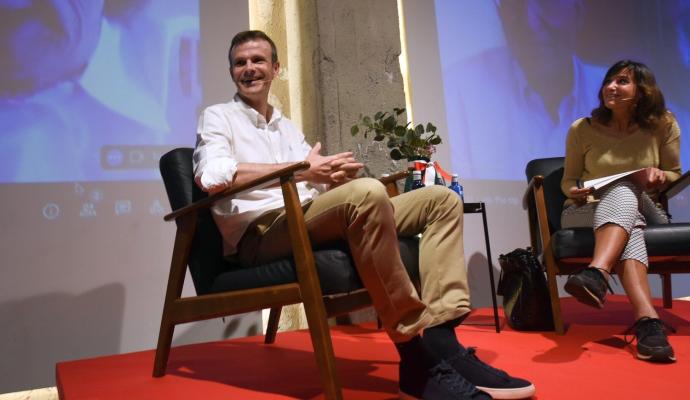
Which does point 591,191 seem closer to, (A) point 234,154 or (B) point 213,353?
(A) point 234,154

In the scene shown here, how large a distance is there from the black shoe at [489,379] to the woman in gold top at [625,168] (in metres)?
0.74

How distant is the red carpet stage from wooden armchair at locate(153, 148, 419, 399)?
20 centimetres

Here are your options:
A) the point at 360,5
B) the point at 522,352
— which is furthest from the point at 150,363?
the point at 360,5

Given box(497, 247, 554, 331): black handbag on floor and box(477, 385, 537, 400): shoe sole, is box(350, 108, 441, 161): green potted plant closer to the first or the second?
box(497, 247, 554, 331): black handbag on floor

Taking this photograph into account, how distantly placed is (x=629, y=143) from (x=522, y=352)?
44.9 inches

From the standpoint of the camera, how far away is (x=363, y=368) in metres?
1.93

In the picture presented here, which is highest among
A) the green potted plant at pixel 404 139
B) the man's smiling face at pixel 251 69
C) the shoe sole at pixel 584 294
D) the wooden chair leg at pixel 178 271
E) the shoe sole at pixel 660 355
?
the man's smiling face at pixel 251 69

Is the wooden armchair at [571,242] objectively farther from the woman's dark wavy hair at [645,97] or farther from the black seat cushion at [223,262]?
the black seat cushion at [223,262]

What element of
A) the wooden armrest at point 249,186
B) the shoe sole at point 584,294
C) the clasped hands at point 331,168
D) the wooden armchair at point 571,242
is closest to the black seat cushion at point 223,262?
the wooden armrest at point 249,186

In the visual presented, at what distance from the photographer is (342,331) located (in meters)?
2.89

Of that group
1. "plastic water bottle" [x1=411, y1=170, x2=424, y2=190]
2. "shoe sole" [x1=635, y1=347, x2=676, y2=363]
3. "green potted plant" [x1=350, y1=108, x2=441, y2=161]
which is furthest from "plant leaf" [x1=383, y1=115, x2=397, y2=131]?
"shoe sole" [x1=635, y1=347, x2=676, y2=363]

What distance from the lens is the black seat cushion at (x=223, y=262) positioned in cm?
152

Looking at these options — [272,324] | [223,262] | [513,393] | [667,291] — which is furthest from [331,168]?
[667,291]

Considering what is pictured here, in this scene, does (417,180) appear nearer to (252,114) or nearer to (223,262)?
(252,114)
